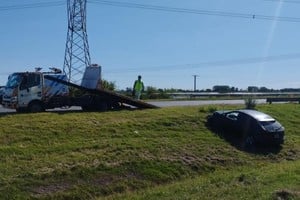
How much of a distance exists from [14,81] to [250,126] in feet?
35.2

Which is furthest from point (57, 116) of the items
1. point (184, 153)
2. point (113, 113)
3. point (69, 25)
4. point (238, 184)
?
point (69, 25)

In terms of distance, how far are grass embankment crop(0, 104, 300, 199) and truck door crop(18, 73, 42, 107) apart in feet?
9.53

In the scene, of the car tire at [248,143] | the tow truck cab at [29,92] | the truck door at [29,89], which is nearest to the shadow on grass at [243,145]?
the car tire at [248,143]

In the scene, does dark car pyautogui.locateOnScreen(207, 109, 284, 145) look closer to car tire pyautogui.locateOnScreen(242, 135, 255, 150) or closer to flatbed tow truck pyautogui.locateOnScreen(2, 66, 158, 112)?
car tire pyautogui.locateOnScreen(242, 135, 255, 150)

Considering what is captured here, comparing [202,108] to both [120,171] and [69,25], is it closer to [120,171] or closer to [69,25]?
[120,171]

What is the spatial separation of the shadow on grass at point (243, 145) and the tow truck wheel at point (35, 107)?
315 inches

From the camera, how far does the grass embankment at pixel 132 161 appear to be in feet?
47.6

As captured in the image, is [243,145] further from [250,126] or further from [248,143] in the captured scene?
[250,126]

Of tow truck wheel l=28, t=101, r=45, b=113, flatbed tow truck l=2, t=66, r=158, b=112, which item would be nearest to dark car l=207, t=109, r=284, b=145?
flatbed tow truck l=2, t=66, r=158, b=112

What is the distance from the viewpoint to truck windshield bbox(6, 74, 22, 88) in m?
24.7

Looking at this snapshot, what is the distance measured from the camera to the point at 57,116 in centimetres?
2194

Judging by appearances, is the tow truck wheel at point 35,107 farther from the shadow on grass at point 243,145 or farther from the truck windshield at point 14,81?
the shadow on grass at point 243,145

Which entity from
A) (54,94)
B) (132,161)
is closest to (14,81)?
(54,94)

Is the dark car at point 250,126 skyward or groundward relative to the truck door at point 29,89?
groundward
